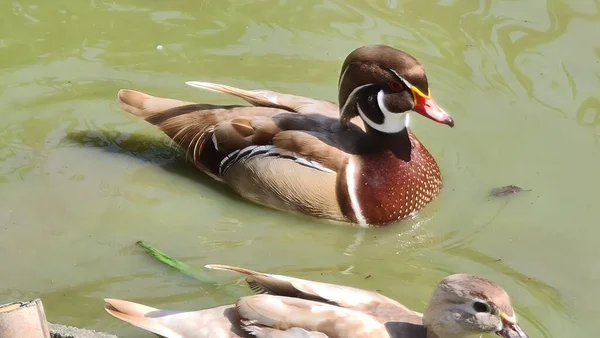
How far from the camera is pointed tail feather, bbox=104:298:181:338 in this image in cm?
347

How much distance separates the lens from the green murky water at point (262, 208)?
443 cm

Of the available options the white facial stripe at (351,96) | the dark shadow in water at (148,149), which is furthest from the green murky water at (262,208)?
the white facial stripe at (351,96)

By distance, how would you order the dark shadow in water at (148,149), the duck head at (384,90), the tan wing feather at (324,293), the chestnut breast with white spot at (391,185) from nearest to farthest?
the tan wing feather at (324,293)
the duck head at (384,90)
the chestnut breast with white spot at (391,185)
the dark shadow in water at (148,149)

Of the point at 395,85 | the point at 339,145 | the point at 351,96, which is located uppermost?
the point at 395,85

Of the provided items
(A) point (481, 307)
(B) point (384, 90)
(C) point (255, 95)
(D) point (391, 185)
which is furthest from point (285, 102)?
(A) point (481, 307)

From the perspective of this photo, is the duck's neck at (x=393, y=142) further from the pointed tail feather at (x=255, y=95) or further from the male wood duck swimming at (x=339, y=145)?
the pointed tail feather at (x=255, y=95)

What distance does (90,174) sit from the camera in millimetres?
5098

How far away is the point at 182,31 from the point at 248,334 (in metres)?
3.28

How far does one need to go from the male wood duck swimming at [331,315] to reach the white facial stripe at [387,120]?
138 centimetres

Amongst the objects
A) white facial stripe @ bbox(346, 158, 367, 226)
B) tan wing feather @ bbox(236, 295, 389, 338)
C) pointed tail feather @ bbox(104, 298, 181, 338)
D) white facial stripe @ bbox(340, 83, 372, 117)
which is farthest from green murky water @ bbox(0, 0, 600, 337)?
tan wing feather @ bbox(236, 295, 389, 338)

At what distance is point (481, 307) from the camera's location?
11.4 ft

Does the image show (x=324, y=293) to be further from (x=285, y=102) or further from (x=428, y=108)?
(x=285, y=102)

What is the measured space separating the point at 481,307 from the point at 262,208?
1.71 meters

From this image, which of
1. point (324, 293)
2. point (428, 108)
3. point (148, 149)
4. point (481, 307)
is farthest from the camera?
point (148, 149)
